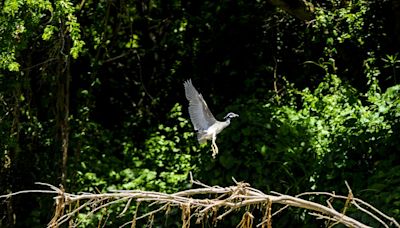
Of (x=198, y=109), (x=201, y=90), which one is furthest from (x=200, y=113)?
(x=201, y=90)

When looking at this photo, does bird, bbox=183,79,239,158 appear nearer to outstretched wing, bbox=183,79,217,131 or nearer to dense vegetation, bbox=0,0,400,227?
outstretched wing, bbox=183,79,217,131

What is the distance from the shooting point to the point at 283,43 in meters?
7.68

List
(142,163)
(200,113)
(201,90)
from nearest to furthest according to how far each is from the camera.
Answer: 1. (200,113)
2. (142,163)
3. (201,90)

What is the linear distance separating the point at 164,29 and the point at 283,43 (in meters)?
1.16

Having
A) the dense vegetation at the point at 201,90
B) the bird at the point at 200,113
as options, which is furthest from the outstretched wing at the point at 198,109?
the dense vegetation at the point at 201,90

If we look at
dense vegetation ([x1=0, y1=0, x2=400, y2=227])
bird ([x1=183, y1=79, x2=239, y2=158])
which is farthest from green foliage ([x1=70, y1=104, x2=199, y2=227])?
bird ([x1=183, y1=79, x2=239, y2=158])

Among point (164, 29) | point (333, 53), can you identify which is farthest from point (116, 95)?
point (333, 53)

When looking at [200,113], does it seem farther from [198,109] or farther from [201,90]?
[201,90]

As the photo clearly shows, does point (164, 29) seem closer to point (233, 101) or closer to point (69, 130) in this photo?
point (233, 101)

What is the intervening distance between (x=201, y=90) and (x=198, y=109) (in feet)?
8.93

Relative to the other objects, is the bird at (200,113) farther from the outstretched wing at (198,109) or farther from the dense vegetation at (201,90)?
the dense vegetation at (201,90)

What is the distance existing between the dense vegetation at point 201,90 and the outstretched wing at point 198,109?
69 centimetres

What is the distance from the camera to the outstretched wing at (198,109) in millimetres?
5098

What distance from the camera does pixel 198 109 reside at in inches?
202
